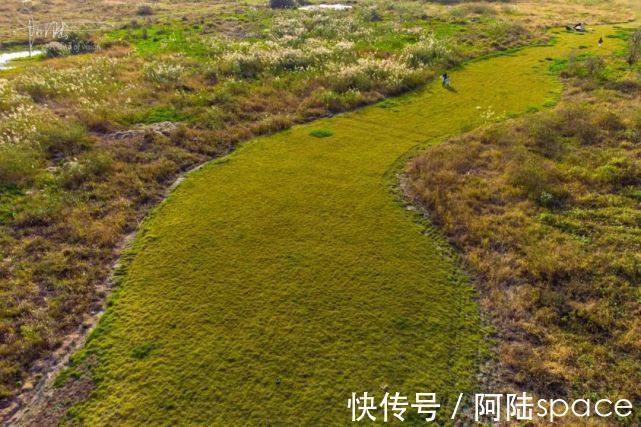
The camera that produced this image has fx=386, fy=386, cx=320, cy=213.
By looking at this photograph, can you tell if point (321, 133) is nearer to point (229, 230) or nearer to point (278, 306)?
point (229, 230)

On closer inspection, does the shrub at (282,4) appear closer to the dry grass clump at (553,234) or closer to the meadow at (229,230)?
the meadow at (229,230)

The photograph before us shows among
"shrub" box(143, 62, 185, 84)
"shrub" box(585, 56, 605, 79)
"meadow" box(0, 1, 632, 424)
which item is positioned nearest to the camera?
"meadow" box(0, 1, 632, 424)

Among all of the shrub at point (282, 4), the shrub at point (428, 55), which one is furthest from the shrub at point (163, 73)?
the shrub at point (282, 4)

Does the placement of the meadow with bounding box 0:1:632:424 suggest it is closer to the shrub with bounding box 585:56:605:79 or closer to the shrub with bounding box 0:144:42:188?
the shrub with bounding box 0:144:42:188

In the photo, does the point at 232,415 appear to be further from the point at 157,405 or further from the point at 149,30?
the point at 149,30

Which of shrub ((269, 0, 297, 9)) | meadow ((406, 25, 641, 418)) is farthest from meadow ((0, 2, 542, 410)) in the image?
shrub ((269, 0, 297, 9))

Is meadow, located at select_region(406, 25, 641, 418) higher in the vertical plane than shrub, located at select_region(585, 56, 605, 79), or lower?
lower

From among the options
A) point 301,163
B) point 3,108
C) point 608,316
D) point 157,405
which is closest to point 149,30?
point 3,108
